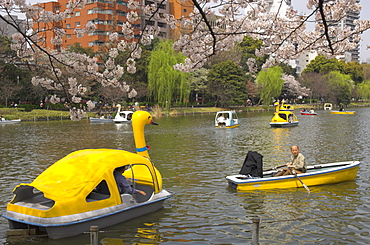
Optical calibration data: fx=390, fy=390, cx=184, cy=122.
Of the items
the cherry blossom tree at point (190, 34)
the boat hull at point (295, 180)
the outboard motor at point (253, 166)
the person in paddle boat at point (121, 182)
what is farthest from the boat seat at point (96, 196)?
the outboard motor at point (253, 166)

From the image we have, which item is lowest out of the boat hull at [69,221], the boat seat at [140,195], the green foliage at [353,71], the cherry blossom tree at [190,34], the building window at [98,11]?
the boat hull at [69,221]

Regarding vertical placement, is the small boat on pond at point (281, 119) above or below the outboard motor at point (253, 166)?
above

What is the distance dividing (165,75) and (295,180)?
50621 mm

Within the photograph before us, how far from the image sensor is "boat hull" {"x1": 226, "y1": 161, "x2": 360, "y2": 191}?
12.5 meters

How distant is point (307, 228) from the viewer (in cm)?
941

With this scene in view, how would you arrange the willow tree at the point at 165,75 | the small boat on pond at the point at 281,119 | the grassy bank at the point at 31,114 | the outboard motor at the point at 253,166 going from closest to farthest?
the outboard motor at the point at 253,166
the small boat on pond at the point at 281,119
the grassy bank at the point at 31,114
the willow tree at the point at 165,75

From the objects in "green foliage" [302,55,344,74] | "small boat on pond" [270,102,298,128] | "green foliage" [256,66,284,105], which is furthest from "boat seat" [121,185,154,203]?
"green foliage" [302,55,344,74]

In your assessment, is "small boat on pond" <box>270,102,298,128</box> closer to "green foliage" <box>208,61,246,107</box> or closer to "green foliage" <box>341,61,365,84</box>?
"green foliage" <box>208,61,246,107</box>

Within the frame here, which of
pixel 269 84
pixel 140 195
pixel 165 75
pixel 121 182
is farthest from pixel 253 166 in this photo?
pixel 269 84

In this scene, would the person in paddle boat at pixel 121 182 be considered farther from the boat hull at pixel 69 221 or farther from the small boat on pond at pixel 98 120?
the small boat on pond at pixel 98 120

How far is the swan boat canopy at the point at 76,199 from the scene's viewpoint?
8.18 metres

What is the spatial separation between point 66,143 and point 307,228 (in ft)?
65.5

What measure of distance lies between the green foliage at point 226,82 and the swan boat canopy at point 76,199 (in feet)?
209

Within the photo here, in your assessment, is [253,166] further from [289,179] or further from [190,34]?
[190,34]
